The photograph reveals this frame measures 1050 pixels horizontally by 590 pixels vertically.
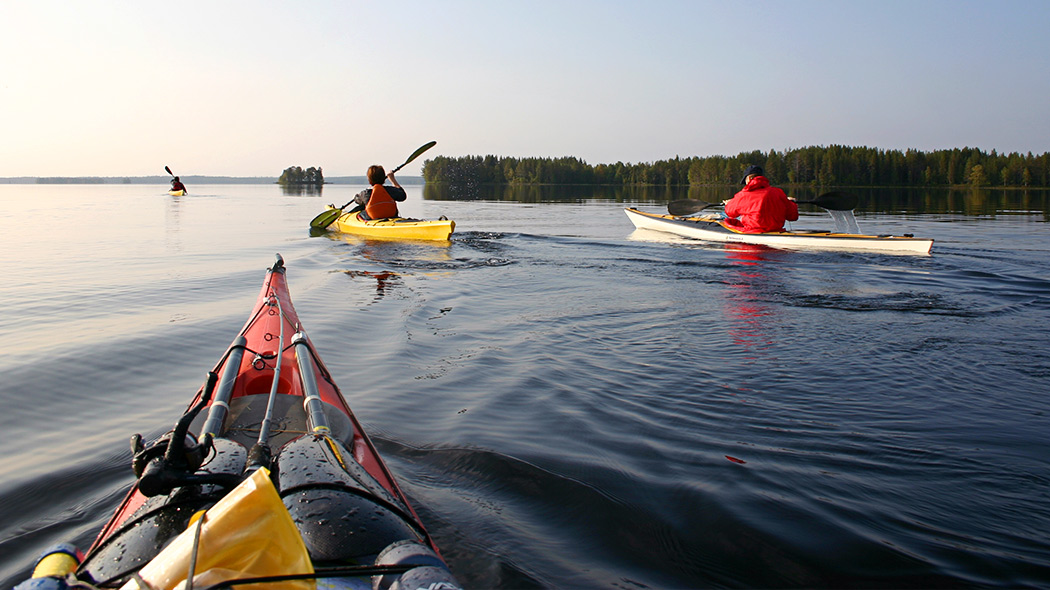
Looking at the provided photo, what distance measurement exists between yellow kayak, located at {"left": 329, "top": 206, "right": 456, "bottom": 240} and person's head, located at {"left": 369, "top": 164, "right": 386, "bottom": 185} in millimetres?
1041

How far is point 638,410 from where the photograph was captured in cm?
470

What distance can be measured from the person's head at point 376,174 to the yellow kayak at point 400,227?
3.42 ft

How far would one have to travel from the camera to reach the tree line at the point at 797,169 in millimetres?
79438

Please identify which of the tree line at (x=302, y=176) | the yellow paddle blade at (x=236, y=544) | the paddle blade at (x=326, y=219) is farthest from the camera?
the tree line at (x=302, y=176)

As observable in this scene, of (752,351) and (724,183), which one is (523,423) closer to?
(752,351)

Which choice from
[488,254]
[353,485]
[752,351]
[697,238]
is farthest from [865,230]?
[353,485]

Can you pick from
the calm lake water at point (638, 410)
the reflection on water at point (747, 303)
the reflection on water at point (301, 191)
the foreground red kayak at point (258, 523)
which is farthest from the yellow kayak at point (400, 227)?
the reflection on water at point (301, 191)

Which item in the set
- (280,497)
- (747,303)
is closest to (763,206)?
(747,303)

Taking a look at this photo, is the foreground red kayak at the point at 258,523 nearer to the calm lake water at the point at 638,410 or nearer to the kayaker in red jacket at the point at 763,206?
the calm lake water at the point at 638,410

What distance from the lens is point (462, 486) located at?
11.8 ft

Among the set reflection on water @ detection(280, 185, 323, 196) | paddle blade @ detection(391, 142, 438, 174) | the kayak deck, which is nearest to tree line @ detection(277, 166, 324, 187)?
reflection on water @ detection(280, 185, 323, 196)

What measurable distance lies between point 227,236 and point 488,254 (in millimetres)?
9317

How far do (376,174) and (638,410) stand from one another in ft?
44.2

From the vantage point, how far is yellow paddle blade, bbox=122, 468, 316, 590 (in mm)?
1271
